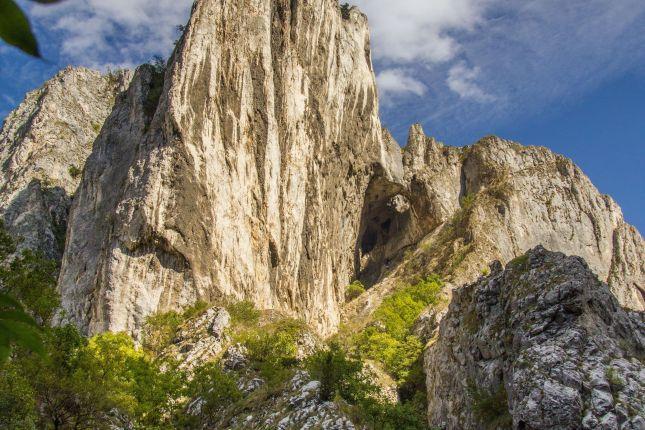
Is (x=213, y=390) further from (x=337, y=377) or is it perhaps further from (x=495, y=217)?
(x=495, y=217)

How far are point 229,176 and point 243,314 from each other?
984 cm

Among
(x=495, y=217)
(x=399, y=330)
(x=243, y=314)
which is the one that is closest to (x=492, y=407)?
(x=243, y=314)

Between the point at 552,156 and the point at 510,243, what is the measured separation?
62.0 ft

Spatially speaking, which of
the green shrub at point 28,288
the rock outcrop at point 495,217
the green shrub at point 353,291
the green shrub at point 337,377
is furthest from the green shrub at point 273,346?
the green shrub at point 353,291

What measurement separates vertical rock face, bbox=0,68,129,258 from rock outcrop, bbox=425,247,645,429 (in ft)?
111

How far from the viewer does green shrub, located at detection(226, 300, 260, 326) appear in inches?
1297

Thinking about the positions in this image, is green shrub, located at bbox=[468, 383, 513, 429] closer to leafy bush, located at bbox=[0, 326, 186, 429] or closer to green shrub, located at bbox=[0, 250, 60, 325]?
leafy bush, located at bbox=[0, 326, 186, 429]

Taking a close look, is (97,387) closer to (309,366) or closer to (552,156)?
(309,366)

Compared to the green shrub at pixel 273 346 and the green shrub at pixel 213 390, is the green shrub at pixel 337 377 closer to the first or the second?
the green shrub at pixel 273 346

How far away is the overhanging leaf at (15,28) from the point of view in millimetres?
1124

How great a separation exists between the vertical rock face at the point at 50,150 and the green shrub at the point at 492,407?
1390 inches

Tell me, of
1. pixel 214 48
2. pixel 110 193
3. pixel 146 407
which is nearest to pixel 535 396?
pixel 146 407

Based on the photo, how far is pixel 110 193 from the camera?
44.0 meters

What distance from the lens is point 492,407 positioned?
55.0 ft
